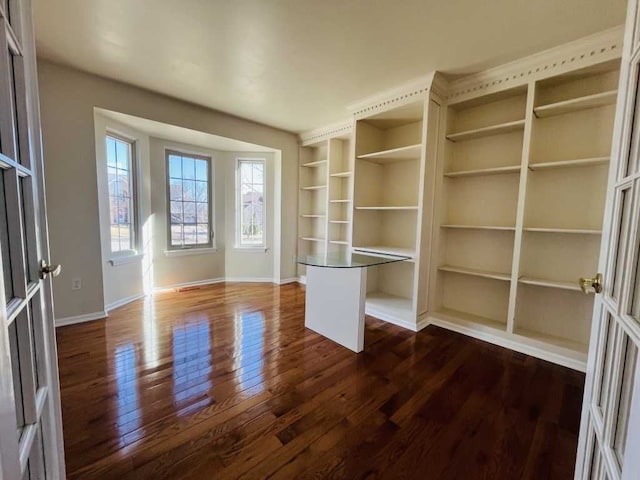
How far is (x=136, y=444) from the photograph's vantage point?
1451 mm

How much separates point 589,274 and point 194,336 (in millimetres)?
3596

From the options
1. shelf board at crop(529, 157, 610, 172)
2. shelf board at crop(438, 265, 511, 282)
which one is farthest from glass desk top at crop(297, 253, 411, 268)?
shelf board at crop(529, 157, 610, 172)

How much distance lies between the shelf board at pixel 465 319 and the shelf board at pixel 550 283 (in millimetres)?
517

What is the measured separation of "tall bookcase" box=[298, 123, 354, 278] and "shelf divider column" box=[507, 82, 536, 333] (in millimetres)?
1886

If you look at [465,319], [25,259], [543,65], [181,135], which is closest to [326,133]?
[181,135]

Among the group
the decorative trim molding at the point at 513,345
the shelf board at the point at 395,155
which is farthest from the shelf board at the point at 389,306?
the shelf board at the point at 395,155

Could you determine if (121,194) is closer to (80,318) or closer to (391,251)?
(80,318)

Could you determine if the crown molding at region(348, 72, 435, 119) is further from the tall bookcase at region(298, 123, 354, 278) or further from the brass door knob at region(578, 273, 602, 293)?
the brass door knob at region(578, 273, 602, 293)

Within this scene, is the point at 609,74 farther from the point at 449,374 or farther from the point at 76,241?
the point at 76,241

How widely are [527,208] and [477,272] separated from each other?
2.39ft

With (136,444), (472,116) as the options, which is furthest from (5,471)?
(472,116)

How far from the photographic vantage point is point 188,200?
4.47m

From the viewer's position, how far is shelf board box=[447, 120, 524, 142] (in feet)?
8.20

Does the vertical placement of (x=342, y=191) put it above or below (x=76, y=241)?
above
